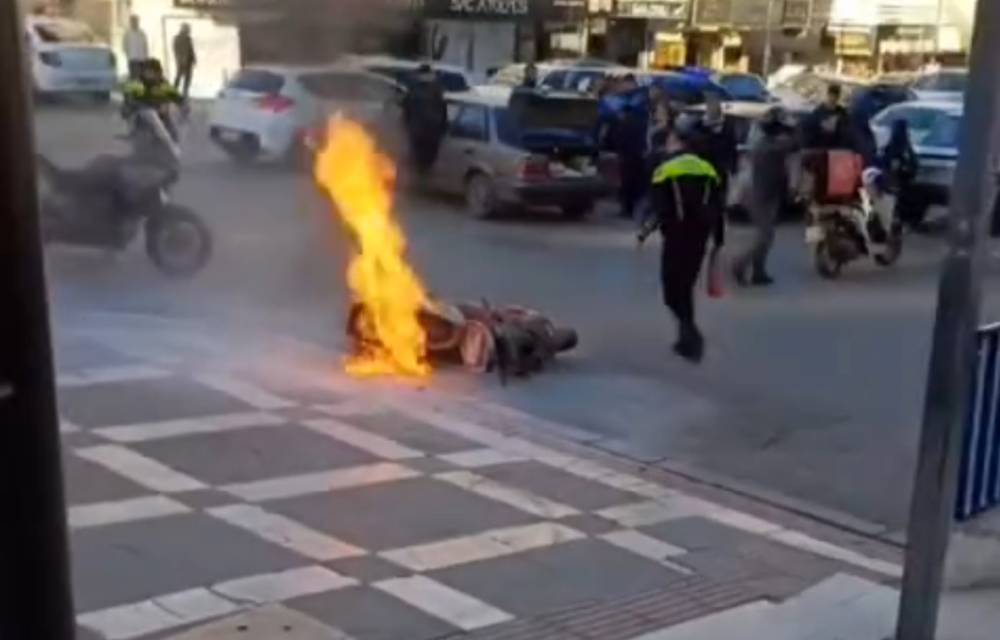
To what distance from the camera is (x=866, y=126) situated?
1878 centimetres

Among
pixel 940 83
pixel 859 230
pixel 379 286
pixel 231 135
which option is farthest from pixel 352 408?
pixel 940 83

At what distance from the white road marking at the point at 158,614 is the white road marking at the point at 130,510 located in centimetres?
87

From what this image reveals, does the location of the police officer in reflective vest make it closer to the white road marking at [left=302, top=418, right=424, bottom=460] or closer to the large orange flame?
the large orange flame

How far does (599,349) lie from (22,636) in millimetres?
9586

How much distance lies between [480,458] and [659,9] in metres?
29.1

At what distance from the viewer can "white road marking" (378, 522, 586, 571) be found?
6203mm

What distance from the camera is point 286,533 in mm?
6457

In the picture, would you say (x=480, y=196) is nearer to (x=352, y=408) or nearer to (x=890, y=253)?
(x=890, y=253)

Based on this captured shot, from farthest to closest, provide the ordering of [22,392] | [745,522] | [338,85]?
[745,522]
[338,85]
[22,392]

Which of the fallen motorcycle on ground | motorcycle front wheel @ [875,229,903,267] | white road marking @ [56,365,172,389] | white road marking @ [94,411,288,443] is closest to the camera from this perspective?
white road marking @ [94,411,288,443]

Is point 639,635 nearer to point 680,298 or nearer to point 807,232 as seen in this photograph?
point 680,298

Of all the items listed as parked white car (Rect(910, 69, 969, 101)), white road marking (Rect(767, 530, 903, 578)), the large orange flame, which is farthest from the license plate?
parked white car (Rect(910, 69, 969, 101))

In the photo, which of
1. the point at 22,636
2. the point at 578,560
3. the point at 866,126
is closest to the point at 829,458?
the point at 578,560

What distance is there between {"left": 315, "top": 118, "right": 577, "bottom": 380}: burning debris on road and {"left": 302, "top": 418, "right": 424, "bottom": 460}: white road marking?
125 cm
